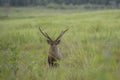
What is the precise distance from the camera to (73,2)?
55531 millimetres

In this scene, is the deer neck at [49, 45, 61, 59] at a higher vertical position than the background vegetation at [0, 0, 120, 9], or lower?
lower

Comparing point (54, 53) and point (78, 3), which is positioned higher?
point (78, 3)

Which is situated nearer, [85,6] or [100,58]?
[100,58]

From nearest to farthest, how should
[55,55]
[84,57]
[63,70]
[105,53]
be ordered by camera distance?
[105,53] < [63,70] < [84,57] < [55,55]

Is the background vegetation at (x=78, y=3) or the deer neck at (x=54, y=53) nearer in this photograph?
the deer neck at (x=54, y=53)

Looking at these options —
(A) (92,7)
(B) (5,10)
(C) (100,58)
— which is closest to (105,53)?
(C) (100,58)

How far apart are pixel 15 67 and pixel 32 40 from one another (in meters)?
7.08

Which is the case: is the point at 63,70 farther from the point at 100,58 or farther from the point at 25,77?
the point at 100,58

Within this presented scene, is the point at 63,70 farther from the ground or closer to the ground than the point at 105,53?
closer to the ground

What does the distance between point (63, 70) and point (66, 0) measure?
5311 centimetres

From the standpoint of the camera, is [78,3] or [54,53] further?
[78,3]

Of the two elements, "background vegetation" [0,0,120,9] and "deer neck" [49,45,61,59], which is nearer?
"deer neck" [49,45,61,59]

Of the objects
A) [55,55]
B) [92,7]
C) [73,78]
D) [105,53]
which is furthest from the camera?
[92,7]

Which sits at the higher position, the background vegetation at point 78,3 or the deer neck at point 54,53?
the background vegetation at point 78,3
